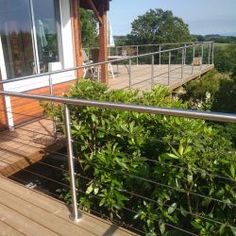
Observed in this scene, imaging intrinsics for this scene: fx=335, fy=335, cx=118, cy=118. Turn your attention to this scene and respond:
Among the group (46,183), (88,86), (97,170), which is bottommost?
(46,183)

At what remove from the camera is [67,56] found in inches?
265

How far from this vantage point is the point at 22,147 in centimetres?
455

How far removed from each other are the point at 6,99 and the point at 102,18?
3.74m

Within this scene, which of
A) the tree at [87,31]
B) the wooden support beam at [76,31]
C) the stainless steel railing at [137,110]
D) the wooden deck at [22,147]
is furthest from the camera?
the tree at [87,31]

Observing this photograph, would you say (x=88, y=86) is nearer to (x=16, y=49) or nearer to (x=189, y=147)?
(x=189, y=147)

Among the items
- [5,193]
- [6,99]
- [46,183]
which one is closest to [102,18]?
[6,99]

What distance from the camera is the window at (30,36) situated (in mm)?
5547

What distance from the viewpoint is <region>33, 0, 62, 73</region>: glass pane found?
6100mm

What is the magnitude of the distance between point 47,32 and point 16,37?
760 mm

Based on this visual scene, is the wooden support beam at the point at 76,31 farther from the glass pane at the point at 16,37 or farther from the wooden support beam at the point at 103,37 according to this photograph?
the wooden support beam at the point at 103,37

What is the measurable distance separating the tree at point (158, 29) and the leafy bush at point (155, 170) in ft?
128

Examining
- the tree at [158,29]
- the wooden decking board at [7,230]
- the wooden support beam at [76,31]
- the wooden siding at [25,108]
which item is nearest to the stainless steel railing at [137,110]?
the wooden decking board at [7,230]

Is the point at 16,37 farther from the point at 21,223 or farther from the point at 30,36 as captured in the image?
the point at 21,223

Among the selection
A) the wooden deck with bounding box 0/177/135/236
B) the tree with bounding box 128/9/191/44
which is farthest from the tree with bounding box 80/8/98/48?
the wooden deck with bounding box 0/177/135/236
